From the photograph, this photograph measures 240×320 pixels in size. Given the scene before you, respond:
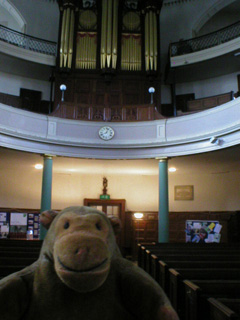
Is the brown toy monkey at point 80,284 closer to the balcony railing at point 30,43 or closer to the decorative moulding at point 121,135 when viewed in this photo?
the decorative moulding at point 121,135

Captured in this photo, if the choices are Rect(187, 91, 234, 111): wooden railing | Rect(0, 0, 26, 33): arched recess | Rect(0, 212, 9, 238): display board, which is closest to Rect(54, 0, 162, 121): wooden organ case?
Rect(187, 91, 234, 111): wooden railing

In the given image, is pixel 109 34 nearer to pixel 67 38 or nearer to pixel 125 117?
→ pixel 67 38

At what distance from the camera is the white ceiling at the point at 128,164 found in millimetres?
9961

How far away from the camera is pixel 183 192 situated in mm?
13273

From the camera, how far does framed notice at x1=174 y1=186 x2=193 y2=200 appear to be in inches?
520

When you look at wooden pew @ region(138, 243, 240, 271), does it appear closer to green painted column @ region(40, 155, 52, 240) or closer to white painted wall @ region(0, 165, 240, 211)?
green painted column @ region(40, 155, 52, 240)

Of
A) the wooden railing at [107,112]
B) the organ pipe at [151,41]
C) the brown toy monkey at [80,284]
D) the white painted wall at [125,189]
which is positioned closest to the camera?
the brown toy monkey at [80,284]

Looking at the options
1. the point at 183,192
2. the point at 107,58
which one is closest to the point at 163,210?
the point at 183,192

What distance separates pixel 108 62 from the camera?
431 inches

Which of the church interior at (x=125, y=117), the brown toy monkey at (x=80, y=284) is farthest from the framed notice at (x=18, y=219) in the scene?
the brown toy monkey at (x=80, y=284)

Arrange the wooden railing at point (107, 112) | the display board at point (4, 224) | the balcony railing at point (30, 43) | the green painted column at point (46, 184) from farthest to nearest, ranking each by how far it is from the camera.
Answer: the balcony railing at point (30, 43), the display board at point (4, 224), the wooden railing at point (107, 112), the green painted column at point (46, 184)

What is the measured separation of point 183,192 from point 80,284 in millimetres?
12304

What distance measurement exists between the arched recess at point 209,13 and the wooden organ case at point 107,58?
2.23 meters

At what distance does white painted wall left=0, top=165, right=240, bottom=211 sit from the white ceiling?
35cm
